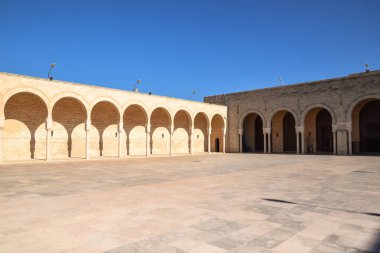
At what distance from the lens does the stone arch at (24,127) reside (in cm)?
1711

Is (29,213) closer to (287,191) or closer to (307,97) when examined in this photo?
(287,191)

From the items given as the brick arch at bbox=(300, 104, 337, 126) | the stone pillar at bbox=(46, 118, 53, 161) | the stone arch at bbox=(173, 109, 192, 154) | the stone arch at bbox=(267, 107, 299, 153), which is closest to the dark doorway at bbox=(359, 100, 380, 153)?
the brick arch at bbox=(300, 104, 337, 126)

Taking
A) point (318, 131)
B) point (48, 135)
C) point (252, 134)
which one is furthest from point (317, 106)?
point (48, 135)

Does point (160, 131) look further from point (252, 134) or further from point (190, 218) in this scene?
point (190, 218)

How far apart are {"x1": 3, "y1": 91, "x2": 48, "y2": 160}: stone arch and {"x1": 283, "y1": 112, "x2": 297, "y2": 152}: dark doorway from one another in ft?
72.6

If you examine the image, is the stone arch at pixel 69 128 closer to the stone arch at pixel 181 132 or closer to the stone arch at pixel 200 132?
the stone arch at pixel 181 132

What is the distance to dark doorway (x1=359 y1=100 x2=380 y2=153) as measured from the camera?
23.9 m

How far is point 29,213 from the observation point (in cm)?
516

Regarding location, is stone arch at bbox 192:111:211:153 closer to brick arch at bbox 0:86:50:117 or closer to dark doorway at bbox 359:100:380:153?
dark doorway at bbox 359:100:380:153

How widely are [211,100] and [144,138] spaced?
38.5ft

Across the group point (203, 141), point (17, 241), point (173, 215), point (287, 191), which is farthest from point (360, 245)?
point (203, 141)

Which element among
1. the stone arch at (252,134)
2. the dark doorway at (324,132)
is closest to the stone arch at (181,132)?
the stone arch at (252,134)

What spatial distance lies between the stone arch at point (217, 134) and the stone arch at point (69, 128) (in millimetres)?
14942

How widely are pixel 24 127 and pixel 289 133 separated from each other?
23.6m
